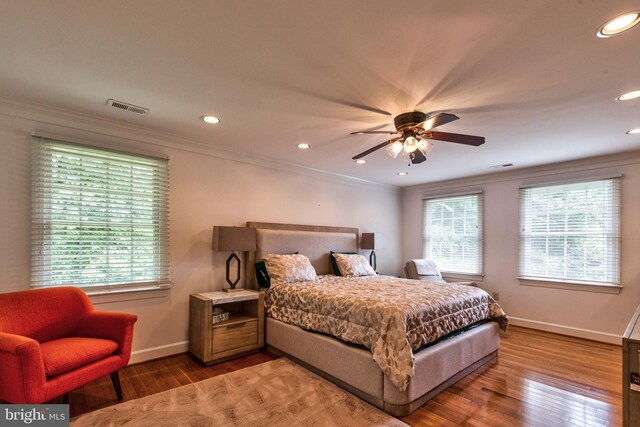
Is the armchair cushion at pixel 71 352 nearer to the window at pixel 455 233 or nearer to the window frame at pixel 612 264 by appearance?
the window at pixel 455 233

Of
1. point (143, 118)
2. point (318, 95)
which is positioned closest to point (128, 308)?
point (143, 118)

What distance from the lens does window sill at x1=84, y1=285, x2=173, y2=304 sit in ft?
9.82

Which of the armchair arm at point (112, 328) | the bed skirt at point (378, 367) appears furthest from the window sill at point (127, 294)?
the bed skirt at point (378, 367)

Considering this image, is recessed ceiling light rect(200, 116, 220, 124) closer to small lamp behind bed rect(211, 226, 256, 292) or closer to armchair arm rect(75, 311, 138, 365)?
small lamp behind bed rect(211, 226, 256, 292)

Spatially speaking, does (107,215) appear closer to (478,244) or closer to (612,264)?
(478,244)

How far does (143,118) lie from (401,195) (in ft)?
16.8

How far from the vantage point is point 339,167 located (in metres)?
4.93

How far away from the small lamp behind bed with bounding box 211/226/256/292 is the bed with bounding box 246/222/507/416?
11.1 inches

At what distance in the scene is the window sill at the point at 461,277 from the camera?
212 inches

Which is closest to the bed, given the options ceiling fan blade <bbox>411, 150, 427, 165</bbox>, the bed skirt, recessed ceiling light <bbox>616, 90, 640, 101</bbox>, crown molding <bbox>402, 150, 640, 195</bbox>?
the bed skirt

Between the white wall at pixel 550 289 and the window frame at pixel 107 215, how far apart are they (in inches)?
191

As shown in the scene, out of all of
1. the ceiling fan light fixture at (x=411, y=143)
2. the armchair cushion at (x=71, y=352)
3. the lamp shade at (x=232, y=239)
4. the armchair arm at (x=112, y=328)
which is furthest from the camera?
the lamp shade at (x=232, y=239)

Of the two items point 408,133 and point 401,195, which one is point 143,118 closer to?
point 408,133

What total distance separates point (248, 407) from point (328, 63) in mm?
2591
